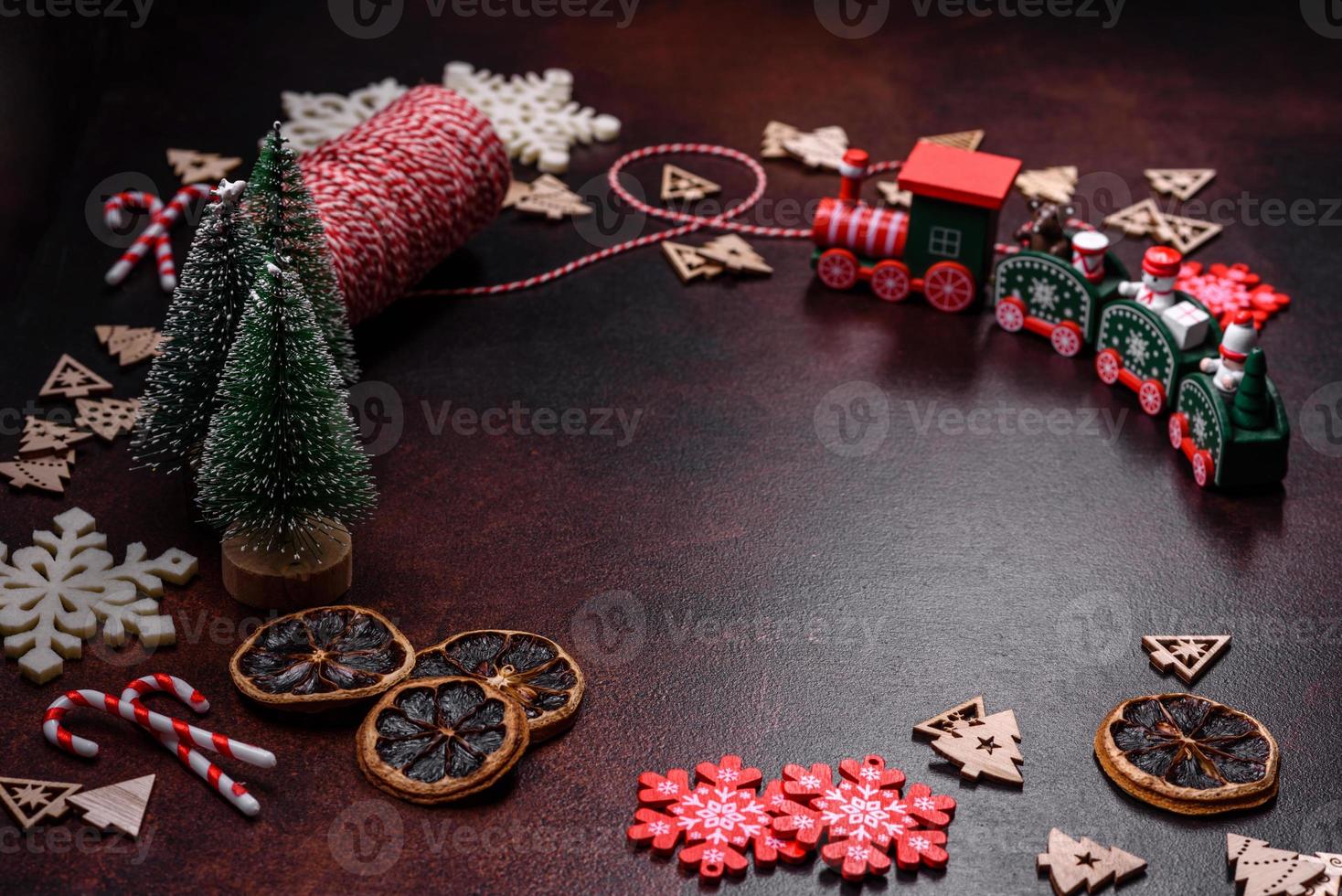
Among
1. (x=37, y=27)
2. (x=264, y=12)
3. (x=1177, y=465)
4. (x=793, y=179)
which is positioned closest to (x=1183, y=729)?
(x=1177, y=465)

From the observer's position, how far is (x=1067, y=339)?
4363 millimetres

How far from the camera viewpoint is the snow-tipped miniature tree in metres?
3.28

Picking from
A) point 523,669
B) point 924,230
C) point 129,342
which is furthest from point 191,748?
point 924,230

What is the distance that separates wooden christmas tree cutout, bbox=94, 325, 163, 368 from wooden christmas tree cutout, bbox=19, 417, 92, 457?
0.29 m

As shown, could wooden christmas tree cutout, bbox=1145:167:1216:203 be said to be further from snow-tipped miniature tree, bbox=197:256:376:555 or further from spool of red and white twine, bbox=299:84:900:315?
snow-tipped miniature tree, bbox=197:256:376:555

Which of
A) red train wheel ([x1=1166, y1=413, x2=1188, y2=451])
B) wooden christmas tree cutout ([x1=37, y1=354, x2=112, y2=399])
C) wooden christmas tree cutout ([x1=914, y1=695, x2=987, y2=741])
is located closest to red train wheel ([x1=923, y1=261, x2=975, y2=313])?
red train wheel ([x1=1166, y1=413, x2=1188, y2=451])

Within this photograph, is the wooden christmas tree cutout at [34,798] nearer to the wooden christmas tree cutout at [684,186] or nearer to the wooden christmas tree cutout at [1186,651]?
the wooden christmas tree cutout at [1186,651]

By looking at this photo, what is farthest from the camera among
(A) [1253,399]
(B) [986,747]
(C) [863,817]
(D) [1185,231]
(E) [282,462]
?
Answer: (D) [1185,231]

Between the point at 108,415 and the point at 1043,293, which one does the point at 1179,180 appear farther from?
the point at 108,415

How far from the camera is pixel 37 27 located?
4895 millimetres

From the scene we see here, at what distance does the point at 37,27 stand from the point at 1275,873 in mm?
4204

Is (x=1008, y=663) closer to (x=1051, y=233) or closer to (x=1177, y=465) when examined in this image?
(x=1177, y=465)

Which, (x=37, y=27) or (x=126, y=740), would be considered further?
(x=37, y=27)

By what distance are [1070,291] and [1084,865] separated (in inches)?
71.1
